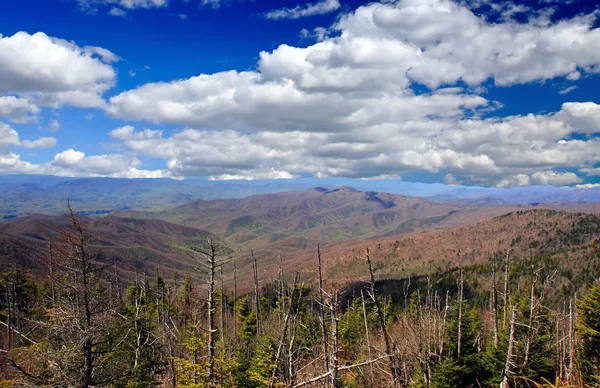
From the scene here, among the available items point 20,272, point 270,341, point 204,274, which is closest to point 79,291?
point 204,274

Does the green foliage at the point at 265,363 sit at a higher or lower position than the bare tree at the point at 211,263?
lower

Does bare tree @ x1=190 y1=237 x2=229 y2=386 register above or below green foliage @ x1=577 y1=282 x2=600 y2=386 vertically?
above

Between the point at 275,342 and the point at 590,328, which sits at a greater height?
the point at 590,328

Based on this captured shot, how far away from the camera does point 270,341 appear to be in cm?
3022

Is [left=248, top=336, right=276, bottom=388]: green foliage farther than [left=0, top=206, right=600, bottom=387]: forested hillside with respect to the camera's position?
Yes

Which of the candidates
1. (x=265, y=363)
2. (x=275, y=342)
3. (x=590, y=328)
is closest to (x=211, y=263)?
(x=265, y=363)

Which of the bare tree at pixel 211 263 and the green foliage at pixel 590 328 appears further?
the green foliage at pixel 590 328

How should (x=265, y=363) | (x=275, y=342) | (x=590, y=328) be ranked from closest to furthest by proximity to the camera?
(x=265, y=363)
(x=275, y=342)
(x=590, y=328)

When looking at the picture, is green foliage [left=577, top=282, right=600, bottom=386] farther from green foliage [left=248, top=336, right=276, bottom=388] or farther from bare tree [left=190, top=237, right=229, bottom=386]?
bare tree [left=190, top=237, right=229, bottom=386]

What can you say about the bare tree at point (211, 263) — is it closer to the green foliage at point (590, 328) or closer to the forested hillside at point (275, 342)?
the forested hillside at point (275, 342)

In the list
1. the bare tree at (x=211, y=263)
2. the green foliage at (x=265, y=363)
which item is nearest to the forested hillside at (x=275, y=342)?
the bare tree at (x=211, y=263)

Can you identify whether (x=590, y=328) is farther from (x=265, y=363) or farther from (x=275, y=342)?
(x=265, y=363)

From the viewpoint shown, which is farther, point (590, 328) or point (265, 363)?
point (590, 328)

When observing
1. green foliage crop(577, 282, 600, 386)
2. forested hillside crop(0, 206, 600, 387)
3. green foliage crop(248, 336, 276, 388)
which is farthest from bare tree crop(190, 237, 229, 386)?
green foliage crop(577, 282, 600, 386)
